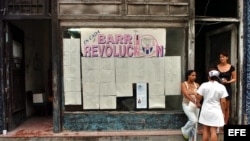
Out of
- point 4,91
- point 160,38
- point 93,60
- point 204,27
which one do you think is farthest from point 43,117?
point 204,27

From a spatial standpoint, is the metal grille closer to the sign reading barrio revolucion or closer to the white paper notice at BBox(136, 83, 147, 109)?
the sign reading barrio revolucion

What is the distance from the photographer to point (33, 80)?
9828 millimetres

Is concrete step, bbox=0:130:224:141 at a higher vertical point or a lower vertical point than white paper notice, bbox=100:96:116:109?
lower

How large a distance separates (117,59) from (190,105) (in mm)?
1999

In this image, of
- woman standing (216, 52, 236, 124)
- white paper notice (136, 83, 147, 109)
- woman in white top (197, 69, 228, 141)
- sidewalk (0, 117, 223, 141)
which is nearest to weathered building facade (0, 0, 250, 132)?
white paper notice (136, 83, 147, 109)

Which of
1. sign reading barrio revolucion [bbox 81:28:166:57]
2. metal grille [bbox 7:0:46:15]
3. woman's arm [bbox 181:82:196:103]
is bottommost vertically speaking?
woman's arm [bbox 181:82:196:103]

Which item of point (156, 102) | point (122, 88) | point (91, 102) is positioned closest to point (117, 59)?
point (122, 88)

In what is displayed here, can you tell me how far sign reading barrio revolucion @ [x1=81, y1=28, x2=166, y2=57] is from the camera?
7.32m

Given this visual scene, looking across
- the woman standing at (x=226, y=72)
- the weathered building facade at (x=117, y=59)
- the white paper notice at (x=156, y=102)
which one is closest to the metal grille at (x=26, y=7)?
the weathered building facade at (x=117, y=59)

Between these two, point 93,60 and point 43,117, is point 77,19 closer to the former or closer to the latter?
point 93,60

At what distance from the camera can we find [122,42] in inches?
290

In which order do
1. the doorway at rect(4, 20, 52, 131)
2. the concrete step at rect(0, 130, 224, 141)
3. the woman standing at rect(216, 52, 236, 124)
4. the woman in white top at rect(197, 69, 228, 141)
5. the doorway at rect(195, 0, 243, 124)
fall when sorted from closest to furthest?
the woman in white top at rect(197, 69, 228, 141)
the concrete step at rect(0, 130, 224, 141)
the woman standing at rect(216, 52, 236, 124)
the doorway at rect(4, 20, 52, 131)
the doorway at rect(195, 0, 243, 124)

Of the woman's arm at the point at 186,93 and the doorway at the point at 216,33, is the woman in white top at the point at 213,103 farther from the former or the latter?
the doorway at the point at 216,33

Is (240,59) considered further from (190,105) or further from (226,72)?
(190,105)
